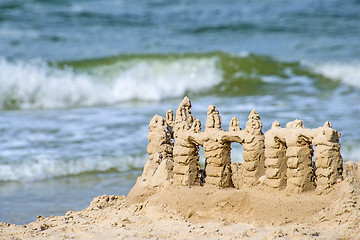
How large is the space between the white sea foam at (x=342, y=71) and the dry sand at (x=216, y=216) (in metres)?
15.4

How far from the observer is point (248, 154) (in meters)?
5.91

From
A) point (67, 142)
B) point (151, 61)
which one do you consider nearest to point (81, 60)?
point (151, 61)

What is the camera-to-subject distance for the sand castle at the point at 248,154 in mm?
5535

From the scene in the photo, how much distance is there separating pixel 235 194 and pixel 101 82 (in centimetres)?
1632

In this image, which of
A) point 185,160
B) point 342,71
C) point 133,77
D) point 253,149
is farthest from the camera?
point 133,77

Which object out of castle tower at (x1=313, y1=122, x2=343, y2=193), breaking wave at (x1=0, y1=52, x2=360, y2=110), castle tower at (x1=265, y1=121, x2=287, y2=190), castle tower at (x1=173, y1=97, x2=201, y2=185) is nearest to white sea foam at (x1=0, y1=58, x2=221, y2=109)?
breaking wave at (x1=0, y1=52, x2=360, y2=110)

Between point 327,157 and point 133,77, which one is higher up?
point 133,77

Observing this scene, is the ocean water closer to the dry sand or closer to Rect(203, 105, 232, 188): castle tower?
the dry sand

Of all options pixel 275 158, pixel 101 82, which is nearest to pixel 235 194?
pixel 275 158

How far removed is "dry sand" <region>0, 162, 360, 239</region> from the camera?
5422 mm

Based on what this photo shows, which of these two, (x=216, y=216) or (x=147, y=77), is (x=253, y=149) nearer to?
(x=216, y=216)

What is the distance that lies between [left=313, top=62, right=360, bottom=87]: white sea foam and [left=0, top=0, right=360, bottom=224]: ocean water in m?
0.04

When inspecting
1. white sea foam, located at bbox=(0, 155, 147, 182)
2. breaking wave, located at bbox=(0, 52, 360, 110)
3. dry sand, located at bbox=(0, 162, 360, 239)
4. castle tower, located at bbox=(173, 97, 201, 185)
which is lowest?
white sea foam, located at bbox=(0, 155, 147, 182)

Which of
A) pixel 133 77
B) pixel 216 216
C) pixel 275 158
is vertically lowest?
pixel 216 216
